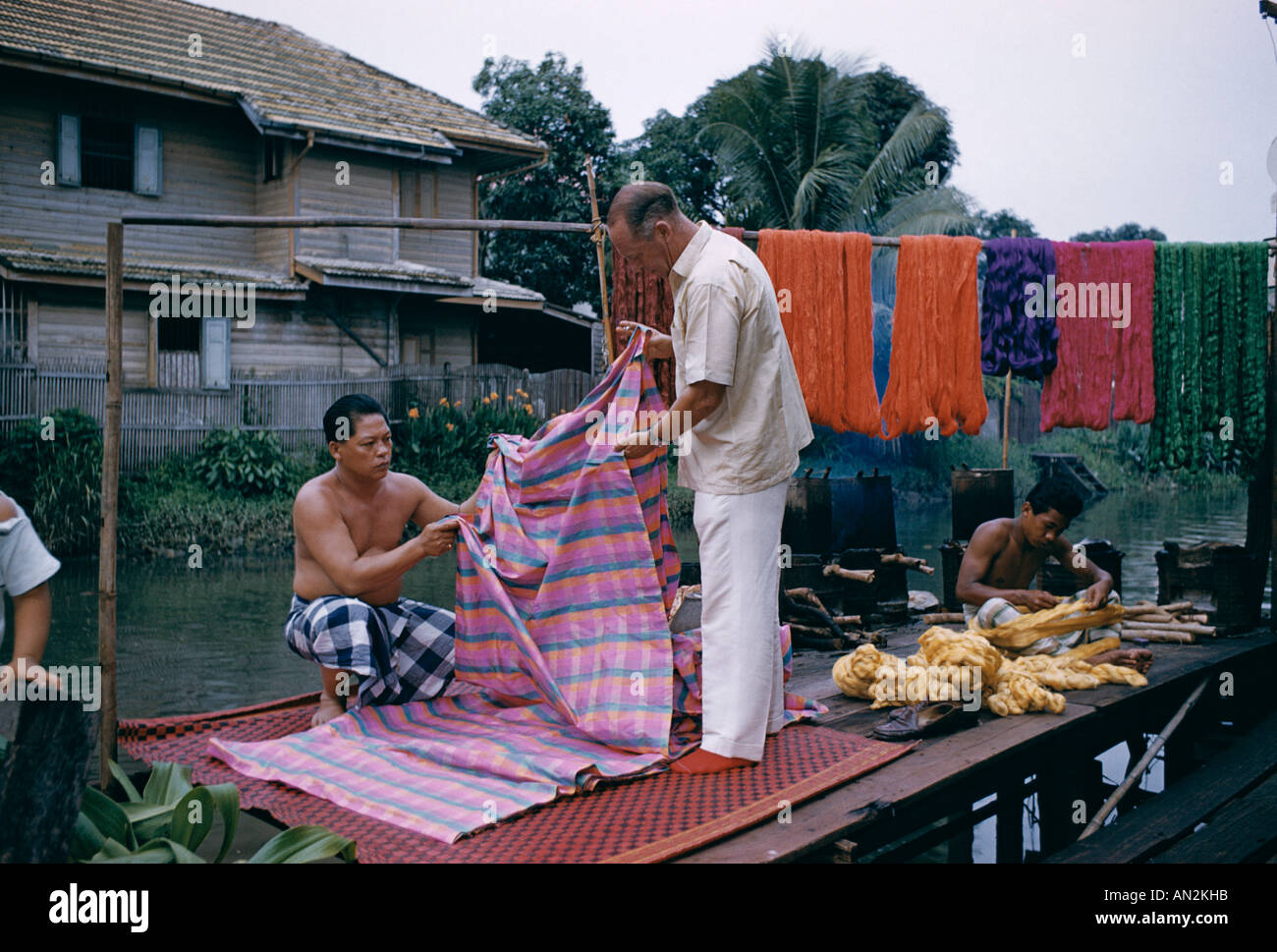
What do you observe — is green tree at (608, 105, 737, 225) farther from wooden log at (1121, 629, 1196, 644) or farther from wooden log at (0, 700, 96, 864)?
wooden log at (0, 700, 96, 864)

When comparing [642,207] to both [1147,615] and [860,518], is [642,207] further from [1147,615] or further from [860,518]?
[1147,615]

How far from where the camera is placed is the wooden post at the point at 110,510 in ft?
12.0

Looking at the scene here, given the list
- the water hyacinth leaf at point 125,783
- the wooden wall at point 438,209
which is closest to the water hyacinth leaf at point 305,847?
the water hyacinth leaf at point 125,783

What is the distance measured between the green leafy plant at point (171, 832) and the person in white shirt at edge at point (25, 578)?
533mm

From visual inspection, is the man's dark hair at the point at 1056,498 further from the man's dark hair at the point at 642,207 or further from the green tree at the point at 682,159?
the green tree at the point at 682,159

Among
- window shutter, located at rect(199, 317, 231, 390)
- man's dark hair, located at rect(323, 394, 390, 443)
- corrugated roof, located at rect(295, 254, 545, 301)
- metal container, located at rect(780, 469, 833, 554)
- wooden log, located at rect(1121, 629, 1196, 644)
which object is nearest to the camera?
man's dark hair, located at rect(323, 394, 390, 443)

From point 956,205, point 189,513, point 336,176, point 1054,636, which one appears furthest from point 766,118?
point 1054,636

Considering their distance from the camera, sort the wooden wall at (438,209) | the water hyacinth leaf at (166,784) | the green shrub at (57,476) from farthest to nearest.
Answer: the wooden wall at (438,209) → the green shrub at (57,476) → the water hyacinth leaf at (166,784)

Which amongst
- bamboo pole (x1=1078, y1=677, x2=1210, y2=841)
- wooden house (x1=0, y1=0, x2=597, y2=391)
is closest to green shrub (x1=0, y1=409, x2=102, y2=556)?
wooden house (x1=0, y1=0, x2=597, y2=391)

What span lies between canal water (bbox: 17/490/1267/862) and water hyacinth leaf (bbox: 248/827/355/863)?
2999mm

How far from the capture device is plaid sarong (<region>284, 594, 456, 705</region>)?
414 cm

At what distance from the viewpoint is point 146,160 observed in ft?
52.7

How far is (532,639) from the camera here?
13.5ft
